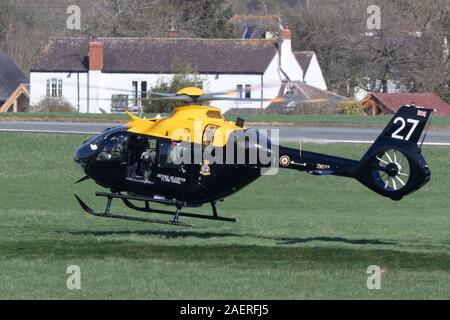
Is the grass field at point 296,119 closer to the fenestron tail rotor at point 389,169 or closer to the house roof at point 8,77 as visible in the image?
the house roof at point 8,77

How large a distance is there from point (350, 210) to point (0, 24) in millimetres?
66067

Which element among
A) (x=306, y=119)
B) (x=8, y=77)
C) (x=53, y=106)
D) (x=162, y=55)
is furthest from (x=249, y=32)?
(x=306, y=119)

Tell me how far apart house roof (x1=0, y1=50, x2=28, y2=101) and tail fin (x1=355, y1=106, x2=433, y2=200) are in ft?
187

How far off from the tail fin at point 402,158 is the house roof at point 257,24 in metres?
68.2

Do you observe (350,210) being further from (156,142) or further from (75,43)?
(75,43)

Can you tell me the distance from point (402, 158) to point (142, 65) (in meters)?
49.8

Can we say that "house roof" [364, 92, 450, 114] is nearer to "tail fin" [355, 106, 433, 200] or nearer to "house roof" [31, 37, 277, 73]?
"house roof" [31, 37, 277, 73]

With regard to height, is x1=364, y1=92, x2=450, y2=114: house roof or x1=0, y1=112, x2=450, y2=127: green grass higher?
x1=364, y1=92, x2=450, y2=114: house roof

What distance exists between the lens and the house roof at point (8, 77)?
7375cm

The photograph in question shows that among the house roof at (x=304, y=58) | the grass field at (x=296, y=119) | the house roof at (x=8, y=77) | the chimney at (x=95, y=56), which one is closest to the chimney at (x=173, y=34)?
the house roof at (x=304, y=58)

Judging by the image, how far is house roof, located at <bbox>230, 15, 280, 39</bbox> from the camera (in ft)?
300

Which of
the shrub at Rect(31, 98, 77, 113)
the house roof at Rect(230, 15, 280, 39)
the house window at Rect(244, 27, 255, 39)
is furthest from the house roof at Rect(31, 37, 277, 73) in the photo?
the house window at Rect(244, 27, 255, 39)
